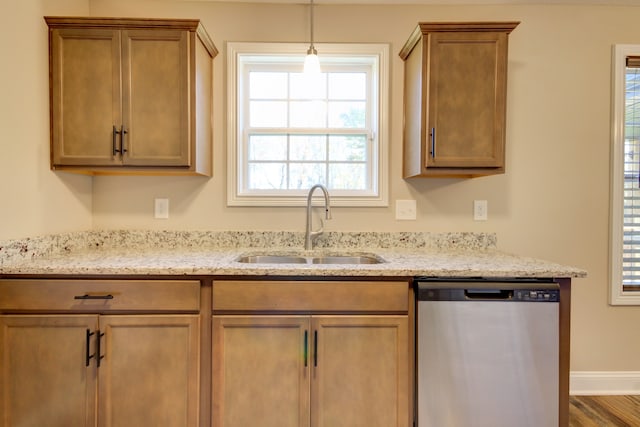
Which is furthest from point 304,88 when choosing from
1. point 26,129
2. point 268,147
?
point 26,129

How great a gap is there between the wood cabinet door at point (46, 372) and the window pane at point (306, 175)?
132 centimetres

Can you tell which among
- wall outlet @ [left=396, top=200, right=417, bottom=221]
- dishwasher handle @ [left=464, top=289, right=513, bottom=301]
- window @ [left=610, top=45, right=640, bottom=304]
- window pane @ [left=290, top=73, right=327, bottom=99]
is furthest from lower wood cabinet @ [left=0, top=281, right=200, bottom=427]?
window @ [left=610, top=45, right=640, bottom=304]

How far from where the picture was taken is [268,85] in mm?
2246

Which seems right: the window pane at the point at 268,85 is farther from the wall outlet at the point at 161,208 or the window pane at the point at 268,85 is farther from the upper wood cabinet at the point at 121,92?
the wall outlet at the point at 161,208

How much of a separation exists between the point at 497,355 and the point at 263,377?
1.02 metres

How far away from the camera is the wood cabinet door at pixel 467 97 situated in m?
1.78

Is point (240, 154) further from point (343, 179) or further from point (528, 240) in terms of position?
point (528, 240)

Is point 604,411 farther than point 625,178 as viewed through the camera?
No

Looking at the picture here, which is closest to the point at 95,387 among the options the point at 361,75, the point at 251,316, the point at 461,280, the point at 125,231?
the point at 251,316

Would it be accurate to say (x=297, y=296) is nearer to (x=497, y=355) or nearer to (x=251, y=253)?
(x=251, y=253)

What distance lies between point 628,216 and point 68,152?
337 centimetres

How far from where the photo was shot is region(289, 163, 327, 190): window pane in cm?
225

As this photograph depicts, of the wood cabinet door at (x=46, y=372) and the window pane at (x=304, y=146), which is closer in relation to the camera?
the wood cabinet door at (x=46, y=372)

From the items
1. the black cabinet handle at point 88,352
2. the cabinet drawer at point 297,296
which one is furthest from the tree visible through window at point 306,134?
the black cabinet handle at point 88,352
